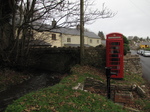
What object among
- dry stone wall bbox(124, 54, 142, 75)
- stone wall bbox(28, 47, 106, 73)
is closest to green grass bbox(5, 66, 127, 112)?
stone wall bbox(28, 47, 106, 73)

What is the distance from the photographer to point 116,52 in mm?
7414

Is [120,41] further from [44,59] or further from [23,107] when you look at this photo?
[44,59]

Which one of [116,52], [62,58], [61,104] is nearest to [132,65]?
[116,52]

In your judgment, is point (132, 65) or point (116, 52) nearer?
point (116, 52)

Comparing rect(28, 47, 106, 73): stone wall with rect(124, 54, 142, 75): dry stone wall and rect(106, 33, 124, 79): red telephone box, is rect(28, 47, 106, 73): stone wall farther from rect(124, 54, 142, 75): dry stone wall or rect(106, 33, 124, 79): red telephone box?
rect(124, 54, 142, 75): dry stone wall

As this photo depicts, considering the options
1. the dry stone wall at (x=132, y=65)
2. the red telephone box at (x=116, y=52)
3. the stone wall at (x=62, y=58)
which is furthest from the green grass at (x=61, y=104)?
the dry stone wall at (x=132, y=65)

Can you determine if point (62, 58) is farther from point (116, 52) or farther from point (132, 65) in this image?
point (132, 65)

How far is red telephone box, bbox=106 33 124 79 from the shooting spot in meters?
7.25

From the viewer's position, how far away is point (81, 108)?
3.35m

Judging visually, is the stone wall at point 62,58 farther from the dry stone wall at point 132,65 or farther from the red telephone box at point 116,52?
the dry stone wall at point 132,65

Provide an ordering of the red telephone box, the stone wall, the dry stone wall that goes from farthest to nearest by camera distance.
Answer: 1. the dry stone wall
2. the stone wall
3. the red telephone box

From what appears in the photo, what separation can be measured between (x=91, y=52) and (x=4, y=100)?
6342mm

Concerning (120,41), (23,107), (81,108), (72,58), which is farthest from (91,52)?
(23,107)

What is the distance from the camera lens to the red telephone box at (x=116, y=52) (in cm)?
725
